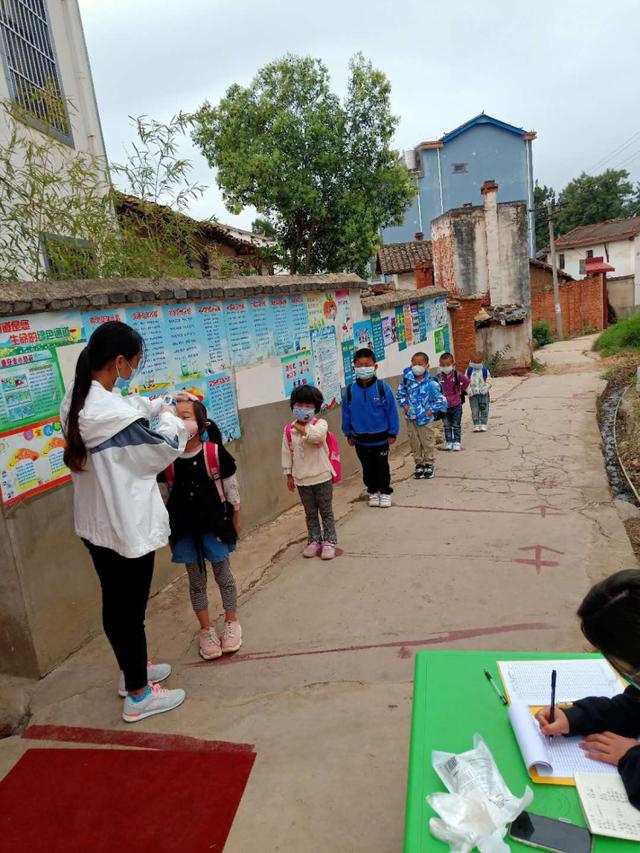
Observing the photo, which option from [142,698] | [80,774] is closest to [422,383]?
[142,698]

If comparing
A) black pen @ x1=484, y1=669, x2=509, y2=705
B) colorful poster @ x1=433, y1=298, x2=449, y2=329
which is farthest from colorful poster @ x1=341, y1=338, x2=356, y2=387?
black pen @ x1=484, y1=669, x2=509, y2=705

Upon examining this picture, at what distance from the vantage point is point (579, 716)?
156cm

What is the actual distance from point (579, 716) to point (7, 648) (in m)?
2.82

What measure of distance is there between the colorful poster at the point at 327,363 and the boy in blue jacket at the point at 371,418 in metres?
0.77

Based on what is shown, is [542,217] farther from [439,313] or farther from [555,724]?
[555,724]

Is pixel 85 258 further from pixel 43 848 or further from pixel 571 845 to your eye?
pixel 571 845

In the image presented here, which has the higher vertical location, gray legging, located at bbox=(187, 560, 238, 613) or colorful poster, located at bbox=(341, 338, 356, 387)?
colorful poster, located at bbox=(341, 338, 356, 387)

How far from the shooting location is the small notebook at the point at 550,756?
142 cm

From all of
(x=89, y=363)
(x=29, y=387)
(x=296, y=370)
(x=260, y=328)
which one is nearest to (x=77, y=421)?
(x=89, y=363)

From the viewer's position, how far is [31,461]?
310cm

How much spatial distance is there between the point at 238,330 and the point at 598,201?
180 feet

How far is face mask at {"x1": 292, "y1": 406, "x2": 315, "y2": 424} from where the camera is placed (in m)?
4.28

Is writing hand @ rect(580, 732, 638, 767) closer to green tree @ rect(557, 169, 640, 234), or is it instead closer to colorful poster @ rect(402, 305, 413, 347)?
colorful poster @ rect(402, 305, 413, 347)

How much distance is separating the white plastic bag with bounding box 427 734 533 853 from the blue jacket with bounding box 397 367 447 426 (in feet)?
17.1
